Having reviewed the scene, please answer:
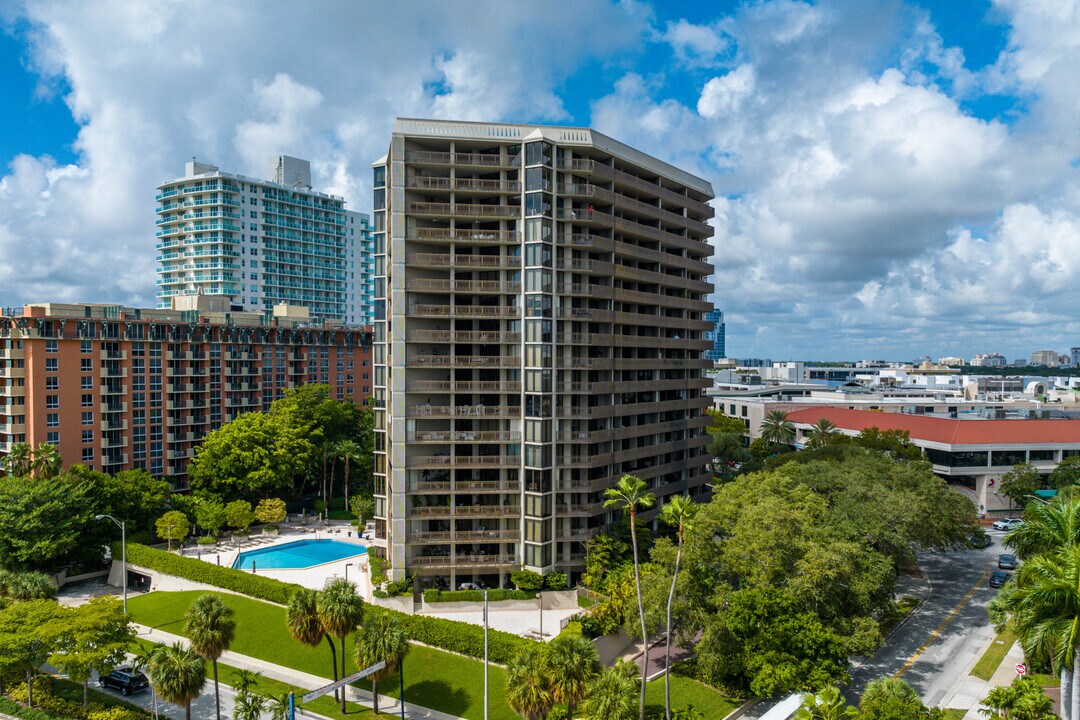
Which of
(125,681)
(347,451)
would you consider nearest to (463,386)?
(125,681)

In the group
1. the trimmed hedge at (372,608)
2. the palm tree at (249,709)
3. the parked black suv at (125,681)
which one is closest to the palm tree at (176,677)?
the palm tree at (249,709)

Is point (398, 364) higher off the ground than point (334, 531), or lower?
higher

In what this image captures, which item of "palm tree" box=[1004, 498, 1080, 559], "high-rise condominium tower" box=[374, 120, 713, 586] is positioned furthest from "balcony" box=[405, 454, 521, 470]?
"palm tree" box=[1004, 498, 1080, 559]

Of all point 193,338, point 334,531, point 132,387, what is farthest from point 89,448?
point 334,531

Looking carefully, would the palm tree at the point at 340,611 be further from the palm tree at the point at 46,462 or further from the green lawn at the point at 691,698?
the palm tree at the point at 46,462

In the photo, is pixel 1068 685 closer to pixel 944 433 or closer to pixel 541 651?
pixel 541 651
